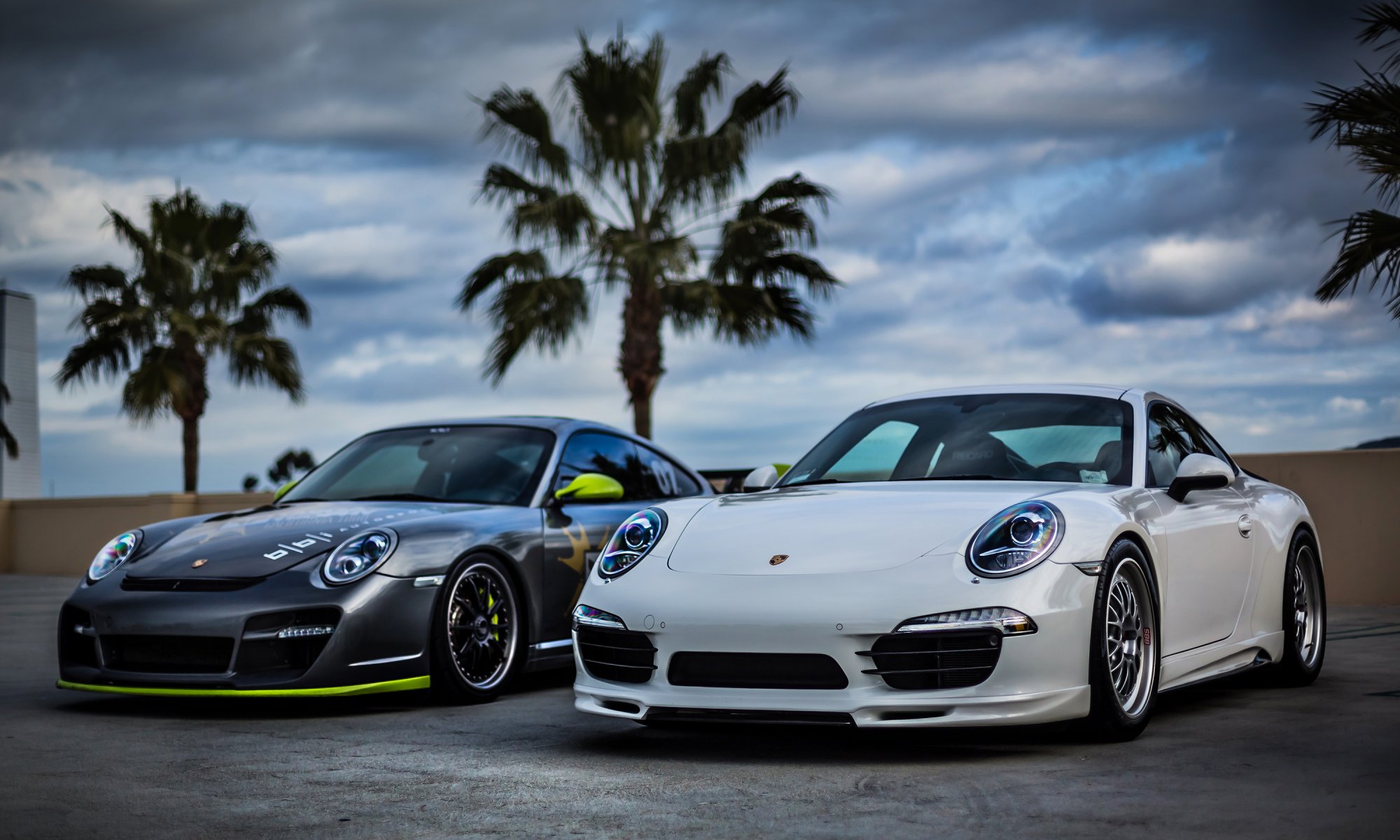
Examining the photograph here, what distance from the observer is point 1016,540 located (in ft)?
16.3

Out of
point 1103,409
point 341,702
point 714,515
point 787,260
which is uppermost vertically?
point 787,260

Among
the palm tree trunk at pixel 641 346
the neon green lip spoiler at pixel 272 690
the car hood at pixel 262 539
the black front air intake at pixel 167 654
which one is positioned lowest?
the neon green lip spoiler at pixel 272 690

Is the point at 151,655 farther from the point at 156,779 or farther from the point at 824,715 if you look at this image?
the point at 824,715

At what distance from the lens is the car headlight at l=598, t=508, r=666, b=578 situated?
548cm

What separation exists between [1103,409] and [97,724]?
14.2 feet

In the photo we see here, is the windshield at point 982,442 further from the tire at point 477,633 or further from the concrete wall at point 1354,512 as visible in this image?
the concrete wall at point 1354,512

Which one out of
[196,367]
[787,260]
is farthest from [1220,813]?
[196,367]

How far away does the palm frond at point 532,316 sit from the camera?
63.6 feet

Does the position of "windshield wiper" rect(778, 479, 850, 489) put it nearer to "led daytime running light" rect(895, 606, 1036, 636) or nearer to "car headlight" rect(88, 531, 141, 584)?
"led daytime running light" rect(895, 606, 1036, 636)

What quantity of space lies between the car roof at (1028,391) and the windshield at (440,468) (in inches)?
81.8

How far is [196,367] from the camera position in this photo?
2797cm

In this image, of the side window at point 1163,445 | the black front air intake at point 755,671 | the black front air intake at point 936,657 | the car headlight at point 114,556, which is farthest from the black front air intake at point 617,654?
the car headlight at point 114,556

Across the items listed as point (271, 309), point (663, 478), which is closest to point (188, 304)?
point (271, 309)

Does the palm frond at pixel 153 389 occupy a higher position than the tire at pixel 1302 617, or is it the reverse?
the palm frond at pixel 153 389
